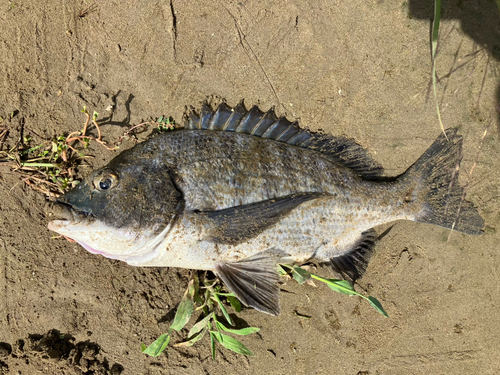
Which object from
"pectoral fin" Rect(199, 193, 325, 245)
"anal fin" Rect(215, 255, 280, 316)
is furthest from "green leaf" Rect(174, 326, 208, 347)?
"pectoral fin" Rect(199, 193, 325, 245)

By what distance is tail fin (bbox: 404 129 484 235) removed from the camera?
3.26 meters

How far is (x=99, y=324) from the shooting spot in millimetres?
3301

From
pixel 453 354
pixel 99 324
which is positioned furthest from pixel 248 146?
pixel 453 354

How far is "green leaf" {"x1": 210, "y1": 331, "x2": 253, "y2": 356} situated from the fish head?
117 cm

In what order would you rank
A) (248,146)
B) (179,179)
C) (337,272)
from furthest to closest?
(337,272), (248,146), (179,179)

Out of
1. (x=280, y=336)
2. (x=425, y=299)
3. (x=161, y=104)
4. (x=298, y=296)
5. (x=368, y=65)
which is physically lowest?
(x=280, y=336)

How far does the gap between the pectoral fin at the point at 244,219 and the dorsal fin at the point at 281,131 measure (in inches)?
29.6

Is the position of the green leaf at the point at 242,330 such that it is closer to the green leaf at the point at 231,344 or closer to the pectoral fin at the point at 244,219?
the green leaf at the point at 231,344

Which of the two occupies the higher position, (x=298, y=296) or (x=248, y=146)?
(x=248, y=146)

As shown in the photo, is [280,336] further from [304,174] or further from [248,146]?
[248,146]

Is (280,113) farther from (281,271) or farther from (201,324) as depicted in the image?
(201,324)

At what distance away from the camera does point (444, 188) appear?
3.31 m

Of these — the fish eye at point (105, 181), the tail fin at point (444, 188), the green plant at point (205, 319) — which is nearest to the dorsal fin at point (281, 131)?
the tail fin at point (444, 188)

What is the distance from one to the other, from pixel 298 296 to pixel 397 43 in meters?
2.94
